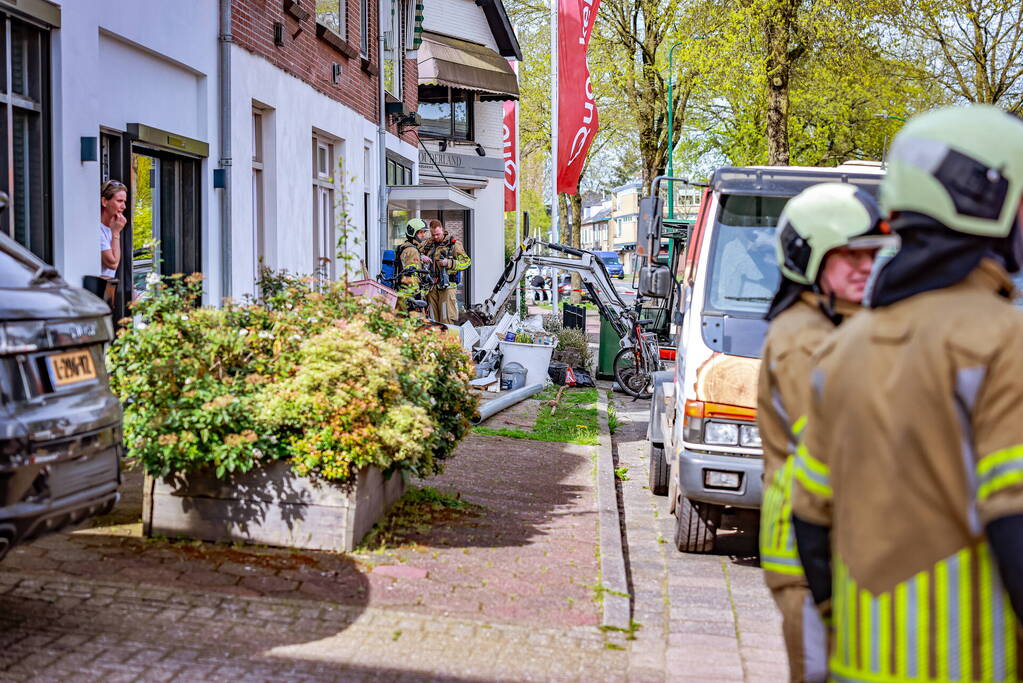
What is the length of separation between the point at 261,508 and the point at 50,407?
1964mm

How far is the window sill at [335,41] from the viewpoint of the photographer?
50.0 feet

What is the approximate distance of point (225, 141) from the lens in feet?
39.0

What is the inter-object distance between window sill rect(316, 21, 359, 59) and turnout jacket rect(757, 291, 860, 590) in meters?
12.9

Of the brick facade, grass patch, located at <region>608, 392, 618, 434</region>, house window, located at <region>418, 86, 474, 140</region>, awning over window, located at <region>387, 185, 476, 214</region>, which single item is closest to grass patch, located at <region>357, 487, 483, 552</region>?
grass patch, located at <region>608, 392, 618, 434</region>

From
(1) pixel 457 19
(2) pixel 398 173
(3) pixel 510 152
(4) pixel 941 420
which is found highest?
(1) pixel 457 19

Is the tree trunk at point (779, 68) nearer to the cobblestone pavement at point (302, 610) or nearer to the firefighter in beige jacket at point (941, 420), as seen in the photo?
the cobblestone pavement at point (302, 610)

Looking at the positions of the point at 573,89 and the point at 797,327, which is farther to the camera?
the point at 573,89

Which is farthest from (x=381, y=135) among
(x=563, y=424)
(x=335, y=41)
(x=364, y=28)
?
(x=563, y=424)

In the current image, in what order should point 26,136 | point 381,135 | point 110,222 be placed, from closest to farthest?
point 26,136
point 110,222
point 381,135

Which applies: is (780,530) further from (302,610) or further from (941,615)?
(302,610)

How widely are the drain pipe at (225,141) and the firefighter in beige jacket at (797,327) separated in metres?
9.24

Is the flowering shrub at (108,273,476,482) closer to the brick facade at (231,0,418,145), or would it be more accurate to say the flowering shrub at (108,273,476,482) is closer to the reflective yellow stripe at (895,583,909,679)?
the reflective yellow stripe at (895,583,909,679)

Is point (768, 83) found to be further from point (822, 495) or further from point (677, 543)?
point (822, 495)

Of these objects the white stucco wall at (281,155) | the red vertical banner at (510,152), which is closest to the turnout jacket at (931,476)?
the white stucco wall at (281,155)
